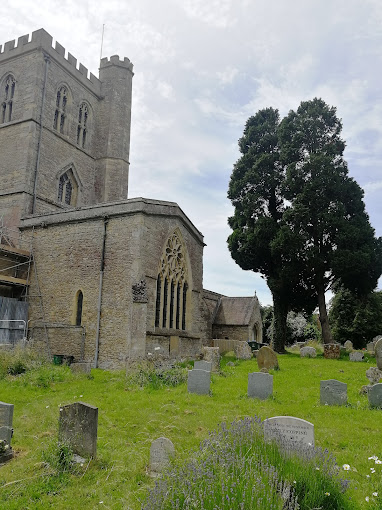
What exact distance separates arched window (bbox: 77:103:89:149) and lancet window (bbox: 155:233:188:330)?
13045mm

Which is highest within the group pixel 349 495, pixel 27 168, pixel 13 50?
pixel 13 50

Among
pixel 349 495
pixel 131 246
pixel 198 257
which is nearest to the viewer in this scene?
pixel 349 495

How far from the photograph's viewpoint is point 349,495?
4.64m

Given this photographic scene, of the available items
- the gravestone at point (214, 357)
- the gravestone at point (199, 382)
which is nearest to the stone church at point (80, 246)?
the gravestone at point (214, 357)

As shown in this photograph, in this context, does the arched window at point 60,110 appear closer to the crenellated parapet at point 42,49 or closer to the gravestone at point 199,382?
the crenellated parapet at point 42,49

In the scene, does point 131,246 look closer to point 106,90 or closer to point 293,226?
point 293,226

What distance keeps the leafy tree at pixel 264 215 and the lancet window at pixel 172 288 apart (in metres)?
5.65

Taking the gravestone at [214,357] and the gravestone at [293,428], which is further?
the gravestone at [214,357]

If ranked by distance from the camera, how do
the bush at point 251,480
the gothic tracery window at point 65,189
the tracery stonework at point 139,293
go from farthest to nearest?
the gothic tracery window at point 65,189, the tracery stonework at point 139,293, the bush at point 251,480

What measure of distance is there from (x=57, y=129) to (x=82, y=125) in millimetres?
2836

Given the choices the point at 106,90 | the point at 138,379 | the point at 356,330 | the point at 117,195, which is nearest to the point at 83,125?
the point at 106,90

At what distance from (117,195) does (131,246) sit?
41.7 ft

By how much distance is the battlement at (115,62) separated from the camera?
3008cm

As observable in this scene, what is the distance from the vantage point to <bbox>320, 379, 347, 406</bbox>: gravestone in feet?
31.6
